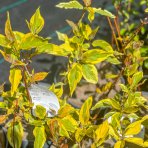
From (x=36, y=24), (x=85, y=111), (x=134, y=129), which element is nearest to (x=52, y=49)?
(x=36, y=24)

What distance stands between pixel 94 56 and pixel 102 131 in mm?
207

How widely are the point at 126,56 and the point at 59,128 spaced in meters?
0.57

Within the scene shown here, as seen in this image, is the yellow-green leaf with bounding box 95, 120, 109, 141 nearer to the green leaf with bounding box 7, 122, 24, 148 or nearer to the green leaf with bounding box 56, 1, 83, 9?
the green leaf with bounding box 7, 122, 24, 148

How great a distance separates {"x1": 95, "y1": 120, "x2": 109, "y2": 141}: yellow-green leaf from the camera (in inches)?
40.7

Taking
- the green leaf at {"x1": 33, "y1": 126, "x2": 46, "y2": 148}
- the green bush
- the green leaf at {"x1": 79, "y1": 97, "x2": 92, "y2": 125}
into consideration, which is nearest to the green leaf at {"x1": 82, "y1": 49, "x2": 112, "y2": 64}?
the green bush

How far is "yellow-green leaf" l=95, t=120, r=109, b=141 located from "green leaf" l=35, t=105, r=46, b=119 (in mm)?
155

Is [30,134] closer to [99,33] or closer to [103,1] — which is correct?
[99,33]

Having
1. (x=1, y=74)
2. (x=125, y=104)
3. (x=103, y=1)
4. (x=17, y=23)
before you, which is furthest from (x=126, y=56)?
(x=103, y=1)

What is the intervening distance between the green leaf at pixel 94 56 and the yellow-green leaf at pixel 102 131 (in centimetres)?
17

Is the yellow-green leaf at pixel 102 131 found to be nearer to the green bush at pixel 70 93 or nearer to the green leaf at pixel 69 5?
the green bush at pixel 70 93

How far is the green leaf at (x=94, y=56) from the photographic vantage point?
3.46ft

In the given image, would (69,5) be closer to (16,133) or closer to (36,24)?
(36,24)

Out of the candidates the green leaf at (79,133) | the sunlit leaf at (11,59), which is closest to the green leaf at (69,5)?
the sunlit leaf at (11,59)

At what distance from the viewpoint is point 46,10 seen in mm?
2621
